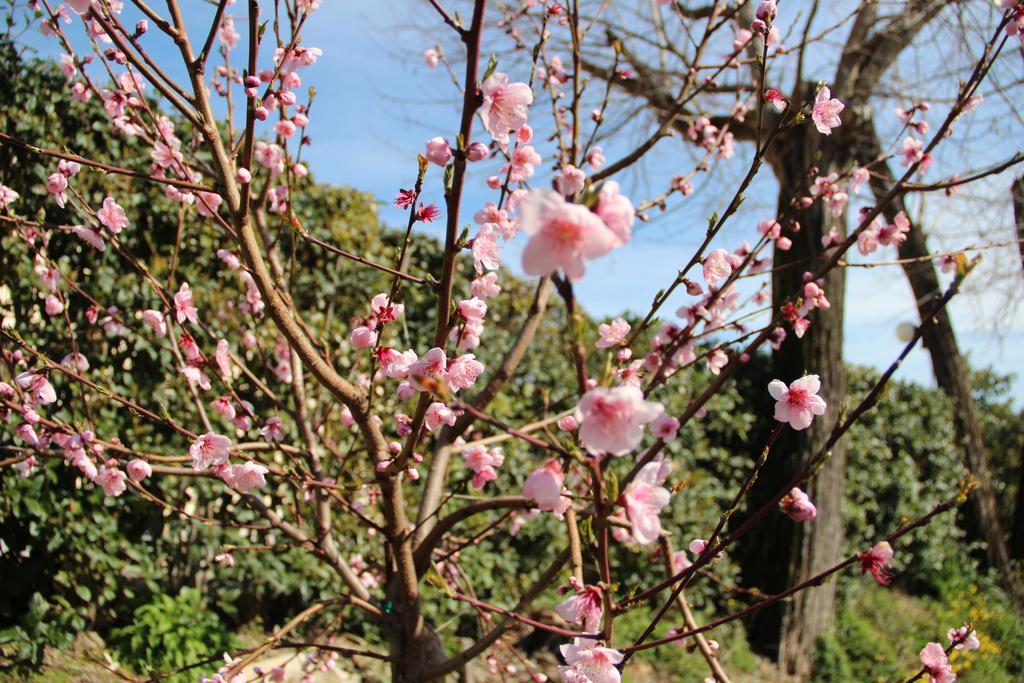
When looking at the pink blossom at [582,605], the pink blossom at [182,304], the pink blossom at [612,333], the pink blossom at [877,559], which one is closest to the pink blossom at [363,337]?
the pink blossom at [612,333]

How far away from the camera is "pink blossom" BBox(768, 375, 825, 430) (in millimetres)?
1421

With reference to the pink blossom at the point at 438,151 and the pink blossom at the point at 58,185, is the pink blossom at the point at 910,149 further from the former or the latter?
the pink blossom at the point at 58,185

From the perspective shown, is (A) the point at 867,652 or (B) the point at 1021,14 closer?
(B) the point at 1021,14

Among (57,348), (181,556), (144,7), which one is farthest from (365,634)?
(144,7)

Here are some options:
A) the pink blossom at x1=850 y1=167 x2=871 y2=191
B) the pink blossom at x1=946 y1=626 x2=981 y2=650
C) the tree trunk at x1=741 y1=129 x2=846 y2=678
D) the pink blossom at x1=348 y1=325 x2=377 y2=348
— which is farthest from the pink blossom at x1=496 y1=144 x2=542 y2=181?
the tree trunk at x1=741 y1=129 x2=846 y2=678

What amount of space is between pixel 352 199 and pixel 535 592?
331cm

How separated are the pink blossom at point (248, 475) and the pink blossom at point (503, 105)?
100cm

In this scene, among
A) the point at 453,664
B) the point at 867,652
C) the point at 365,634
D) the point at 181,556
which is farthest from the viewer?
the point at 867,652

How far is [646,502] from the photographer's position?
1.06 metres

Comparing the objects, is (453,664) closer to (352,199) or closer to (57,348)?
(57,348)

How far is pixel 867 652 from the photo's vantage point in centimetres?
513

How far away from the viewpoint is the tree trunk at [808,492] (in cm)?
514

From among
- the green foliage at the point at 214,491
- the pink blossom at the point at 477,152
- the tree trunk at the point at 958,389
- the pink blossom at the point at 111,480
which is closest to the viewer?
the pink blossom at the point at 477,152

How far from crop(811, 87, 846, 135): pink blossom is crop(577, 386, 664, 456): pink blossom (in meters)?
1.30
